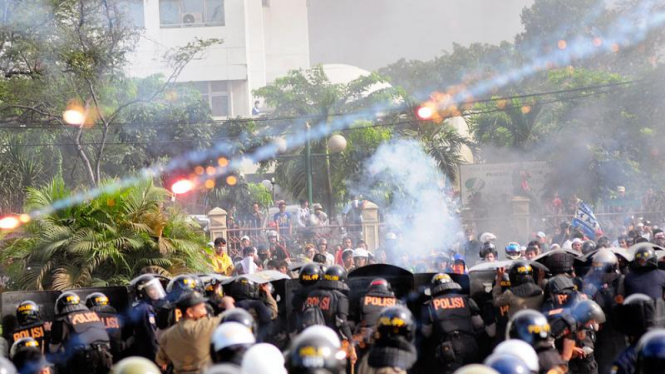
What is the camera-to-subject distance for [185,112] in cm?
3478

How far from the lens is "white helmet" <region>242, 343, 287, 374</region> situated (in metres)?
7.16

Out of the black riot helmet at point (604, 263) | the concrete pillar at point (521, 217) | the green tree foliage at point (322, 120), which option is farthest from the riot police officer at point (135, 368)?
the green tree foliage at point (322, 120)

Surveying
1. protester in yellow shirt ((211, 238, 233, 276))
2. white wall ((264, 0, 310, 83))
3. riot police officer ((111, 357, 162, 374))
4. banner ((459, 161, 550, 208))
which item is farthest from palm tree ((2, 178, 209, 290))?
white wall ((264, 0, 310, 83))

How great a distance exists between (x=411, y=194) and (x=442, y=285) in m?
24.8

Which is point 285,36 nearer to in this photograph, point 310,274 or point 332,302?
point 310,274

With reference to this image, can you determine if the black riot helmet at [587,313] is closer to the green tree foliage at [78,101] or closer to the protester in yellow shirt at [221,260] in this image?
the protester in yellow shirt at [221,260]

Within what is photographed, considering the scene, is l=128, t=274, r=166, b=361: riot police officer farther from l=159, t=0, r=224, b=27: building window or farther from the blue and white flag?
l=159, t=0, r=224, b=27: building window

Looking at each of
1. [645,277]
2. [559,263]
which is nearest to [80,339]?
[559,263]

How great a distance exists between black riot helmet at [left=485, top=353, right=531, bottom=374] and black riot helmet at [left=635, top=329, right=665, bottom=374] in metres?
0.80

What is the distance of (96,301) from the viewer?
11984mm

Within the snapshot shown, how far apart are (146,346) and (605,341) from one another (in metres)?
5.05

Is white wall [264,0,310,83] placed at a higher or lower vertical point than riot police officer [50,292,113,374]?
higher

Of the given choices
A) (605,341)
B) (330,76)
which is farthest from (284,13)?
(605,341)

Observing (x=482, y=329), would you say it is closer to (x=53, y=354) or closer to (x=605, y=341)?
(x=605, y=341)
